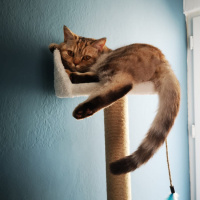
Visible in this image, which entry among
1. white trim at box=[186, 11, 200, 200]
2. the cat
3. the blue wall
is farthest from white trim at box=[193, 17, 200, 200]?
the cat

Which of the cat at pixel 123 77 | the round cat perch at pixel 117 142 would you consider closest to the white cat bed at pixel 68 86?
the cat at pixel 123 77

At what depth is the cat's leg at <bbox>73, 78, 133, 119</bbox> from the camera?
689mm

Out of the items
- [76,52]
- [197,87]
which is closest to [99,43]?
[76,52]

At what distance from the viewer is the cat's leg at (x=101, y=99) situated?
0.69 m

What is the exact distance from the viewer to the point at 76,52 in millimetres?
910

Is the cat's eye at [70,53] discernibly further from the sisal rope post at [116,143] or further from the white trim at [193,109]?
the white trim at [193,109]

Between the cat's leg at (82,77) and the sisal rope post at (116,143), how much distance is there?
0.15 m

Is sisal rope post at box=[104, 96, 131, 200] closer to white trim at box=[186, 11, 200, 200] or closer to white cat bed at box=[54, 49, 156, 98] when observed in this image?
white cat bed at box=[54, 49, 156, 98]

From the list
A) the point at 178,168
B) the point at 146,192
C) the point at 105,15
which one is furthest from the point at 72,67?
the point at 178,168

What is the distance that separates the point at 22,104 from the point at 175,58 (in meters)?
1.44

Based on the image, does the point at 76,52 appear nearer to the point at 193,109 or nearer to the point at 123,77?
the point at 123,77

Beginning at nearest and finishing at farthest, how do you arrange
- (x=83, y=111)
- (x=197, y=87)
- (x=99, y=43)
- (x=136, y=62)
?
(x=83, y=111)
(x=136, y=62)
(x=99, y=43)
(x=197, y=87)

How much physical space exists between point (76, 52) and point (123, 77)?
26cm

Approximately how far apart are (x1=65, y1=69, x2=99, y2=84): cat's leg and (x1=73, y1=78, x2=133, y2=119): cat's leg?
0.42 ft
